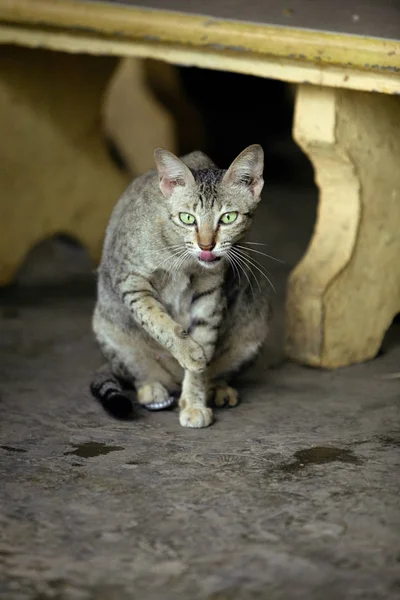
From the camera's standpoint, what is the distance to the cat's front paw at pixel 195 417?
2959mm

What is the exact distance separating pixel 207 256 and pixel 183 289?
23 centimetres

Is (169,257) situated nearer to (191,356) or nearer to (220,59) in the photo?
(191,356)

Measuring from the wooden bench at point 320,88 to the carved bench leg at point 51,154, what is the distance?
0.6 inches

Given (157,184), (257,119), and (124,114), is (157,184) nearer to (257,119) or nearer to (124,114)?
(124,114)

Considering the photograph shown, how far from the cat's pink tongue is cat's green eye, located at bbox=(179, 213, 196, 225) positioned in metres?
0.11

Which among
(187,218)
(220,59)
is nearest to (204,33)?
(220,59)

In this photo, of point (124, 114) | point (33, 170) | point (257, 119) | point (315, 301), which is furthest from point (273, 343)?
point (257, 119)

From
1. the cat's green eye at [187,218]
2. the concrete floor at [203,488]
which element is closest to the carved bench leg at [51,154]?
the concrete floor at [203,488]

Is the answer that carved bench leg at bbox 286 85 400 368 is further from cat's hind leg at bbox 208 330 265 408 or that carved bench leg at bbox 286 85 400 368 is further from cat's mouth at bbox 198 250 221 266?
cat's mouth at bbox 198 250 221 266

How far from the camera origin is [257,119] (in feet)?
24.0

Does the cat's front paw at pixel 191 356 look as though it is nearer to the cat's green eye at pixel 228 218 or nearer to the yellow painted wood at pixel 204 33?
the cat's green eye at pixel 228 218

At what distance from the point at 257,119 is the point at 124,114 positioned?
180cm

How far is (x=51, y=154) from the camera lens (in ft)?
14.3

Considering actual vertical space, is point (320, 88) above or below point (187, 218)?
above
